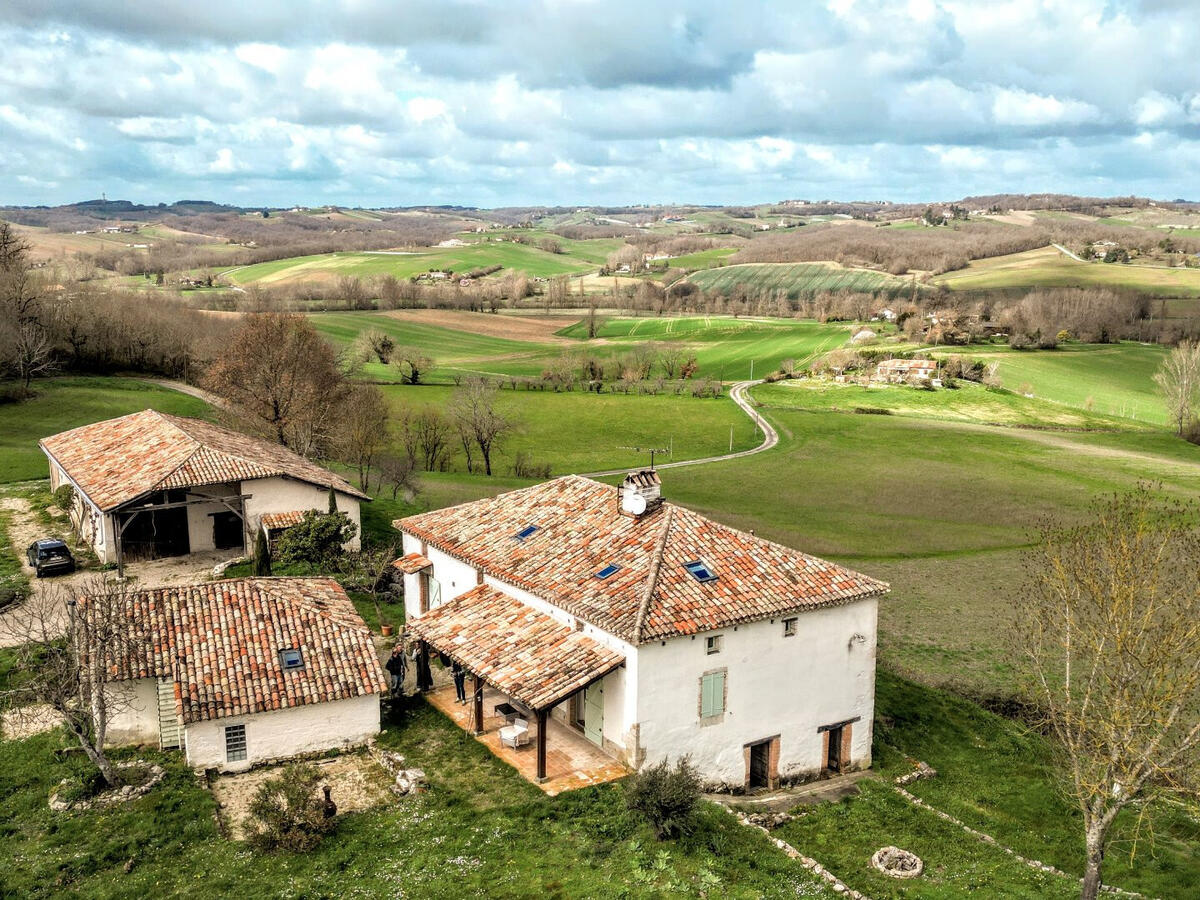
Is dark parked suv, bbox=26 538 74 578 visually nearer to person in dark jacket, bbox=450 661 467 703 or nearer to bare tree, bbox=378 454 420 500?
person in dark jacket, bbox=450 661 467 703

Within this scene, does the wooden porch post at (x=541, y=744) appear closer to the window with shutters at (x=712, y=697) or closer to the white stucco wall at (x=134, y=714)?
the window with shutters at (x=712, y=697)

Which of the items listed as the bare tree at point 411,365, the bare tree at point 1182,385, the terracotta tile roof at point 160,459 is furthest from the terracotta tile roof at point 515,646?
the bare tree at point 1182,385

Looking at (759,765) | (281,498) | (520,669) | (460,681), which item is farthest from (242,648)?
(281,498)

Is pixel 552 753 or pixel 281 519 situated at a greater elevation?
pixel 281 519

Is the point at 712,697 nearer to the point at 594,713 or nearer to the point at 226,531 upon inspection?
the point at 594,713

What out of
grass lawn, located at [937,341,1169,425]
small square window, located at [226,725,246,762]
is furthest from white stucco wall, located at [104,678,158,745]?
grass lawn, located at [937,341,1169,425]

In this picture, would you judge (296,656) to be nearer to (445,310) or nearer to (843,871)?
(843,871)
